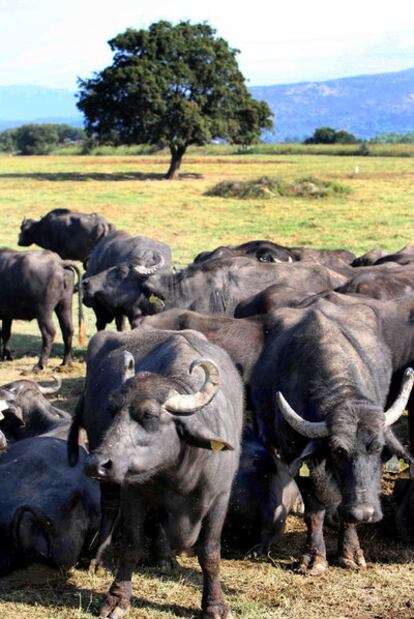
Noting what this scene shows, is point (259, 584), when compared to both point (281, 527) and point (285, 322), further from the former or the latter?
point (285, 322)

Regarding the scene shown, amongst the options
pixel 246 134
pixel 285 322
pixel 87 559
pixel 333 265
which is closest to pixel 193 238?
pixel 333 265

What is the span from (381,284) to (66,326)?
4956 millimetres

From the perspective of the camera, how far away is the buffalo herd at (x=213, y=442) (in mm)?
5465

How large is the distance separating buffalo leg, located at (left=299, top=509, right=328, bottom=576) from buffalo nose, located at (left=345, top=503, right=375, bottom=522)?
0.99m

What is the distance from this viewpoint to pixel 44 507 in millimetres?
6625

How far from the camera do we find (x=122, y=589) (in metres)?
5.95

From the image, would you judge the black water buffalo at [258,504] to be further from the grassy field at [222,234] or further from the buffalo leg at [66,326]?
the buffalo leg at [66,326]

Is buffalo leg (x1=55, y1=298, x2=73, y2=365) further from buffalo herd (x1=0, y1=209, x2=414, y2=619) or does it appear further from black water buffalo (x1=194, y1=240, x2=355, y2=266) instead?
buffalo herd (x1=0, y1=209, x2=414, y2=619)

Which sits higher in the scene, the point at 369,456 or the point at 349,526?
the point at 369,456

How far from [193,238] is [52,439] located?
61.6ft

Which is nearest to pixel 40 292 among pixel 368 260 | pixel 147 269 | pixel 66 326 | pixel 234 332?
pixel 66 326

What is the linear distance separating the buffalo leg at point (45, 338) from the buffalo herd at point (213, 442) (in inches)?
154

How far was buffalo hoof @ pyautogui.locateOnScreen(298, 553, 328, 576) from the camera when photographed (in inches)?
262

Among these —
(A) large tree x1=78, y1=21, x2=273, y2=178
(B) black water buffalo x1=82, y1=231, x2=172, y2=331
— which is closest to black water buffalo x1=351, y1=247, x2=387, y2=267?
(B) black water buffalo x1=82, y1=231, x2=172, y2=331
